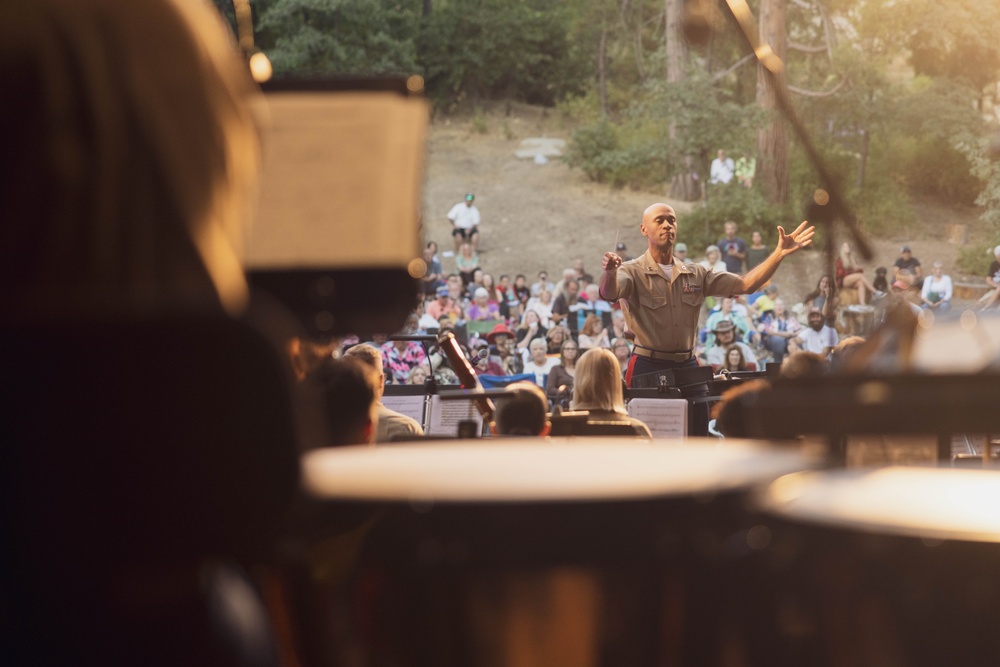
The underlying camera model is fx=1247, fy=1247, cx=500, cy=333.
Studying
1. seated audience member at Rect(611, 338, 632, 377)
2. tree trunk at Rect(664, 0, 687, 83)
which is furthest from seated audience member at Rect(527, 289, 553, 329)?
tree trunk at Rect(664, 0, 687, 83)

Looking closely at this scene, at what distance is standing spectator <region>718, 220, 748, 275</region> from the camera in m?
21.0

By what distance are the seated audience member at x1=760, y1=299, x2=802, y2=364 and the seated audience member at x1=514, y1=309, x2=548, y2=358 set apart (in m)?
3.27

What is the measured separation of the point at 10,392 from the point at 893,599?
826mm

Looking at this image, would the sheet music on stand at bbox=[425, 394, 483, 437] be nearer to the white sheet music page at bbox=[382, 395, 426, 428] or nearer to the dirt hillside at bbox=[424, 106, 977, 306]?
the white sheet music page at bbox=[382, 395, 426, 428]

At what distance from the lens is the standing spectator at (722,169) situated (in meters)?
27.2

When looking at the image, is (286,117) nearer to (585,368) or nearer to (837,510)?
(837,510)

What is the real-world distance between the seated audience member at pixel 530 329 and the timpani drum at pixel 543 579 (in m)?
16.6

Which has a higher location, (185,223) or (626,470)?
(185,223)

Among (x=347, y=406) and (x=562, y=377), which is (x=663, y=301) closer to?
(x=562, y=377)

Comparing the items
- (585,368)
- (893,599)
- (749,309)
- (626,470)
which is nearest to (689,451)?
(626,470)

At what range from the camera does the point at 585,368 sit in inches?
212

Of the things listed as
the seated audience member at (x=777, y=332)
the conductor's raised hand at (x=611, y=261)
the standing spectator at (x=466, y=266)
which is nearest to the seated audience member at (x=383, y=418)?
the conductor's raised hand at (x=611, y=261)

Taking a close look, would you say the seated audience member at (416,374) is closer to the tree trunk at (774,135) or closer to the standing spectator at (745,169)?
the tree trunk at (774,135)

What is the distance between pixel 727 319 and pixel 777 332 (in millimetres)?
1139
